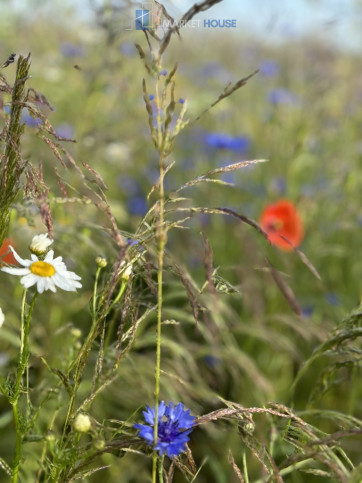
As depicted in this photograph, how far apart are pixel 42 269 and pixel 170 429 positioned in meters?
0.21

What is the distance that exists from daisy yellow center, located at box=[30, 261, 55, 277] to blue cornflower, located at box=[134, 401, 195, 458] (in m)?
0.18

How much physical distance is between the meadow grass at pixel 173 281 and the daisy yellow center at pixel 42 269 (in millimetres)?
19

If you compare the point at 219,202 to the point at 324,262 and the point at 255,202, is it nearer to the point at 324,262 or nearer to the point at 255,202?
the point at 255,202

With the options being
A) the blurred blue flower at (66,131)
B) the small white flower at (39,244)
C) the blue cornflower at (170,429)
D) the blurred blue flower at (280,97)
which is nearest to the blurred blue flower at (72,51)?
the blurred blue flower at (66,131)

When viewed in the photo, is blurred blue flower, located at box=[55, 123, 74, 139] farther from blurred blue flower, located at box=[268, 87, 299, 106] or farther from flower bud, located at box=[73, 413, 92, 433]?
flower bud, located at box=[73, 413, 92, 433]

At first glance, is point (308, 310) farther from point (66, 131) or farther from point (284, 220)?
point (66, 131)

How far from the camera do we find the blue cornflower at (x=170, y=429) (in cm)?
62

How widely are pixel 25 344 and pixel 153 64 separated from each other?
288mm

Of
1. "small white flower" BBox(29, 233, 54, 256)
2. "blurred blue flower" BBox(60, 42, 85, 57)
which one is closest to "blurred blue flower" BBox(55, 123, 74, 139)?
"blurred blue flower" BBox(60, 42, 85, 57)

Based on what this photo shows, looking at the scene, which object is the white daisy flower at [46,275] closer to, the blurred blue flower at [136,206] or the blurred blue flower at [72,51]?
the blurred blue flower at [136,206]

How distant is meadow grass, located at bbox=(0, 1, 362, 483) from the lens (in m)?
0.62

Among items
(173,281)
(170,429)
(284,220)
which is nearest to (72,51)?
(284,220)

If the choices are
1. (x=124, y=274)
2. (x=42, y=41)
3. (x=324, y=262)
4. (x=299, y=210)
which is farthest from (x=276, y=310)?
(x=42, y=41)

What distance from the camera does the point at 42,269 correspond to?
2.32 feet
